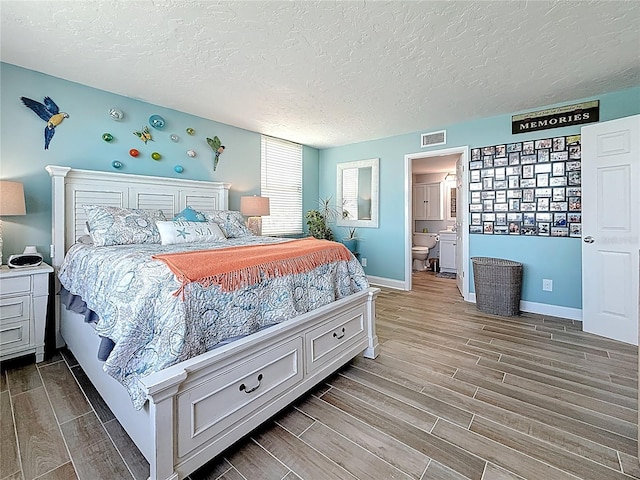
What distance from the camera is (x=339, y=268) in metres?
2.28

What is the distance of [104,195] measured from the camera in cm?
283

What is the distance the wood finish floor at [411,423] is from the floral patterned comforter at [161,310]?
55 cm

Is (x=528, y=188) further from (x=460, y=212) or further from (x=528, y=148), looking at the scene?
(x=460, y=212)

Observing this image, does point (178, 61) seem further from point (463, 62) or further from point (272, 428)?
point (272, 428)

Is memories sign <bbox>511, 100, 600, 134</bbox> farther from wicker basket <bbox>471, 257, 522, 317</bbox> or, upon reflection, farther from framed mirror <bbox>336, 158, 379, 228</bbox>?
framed mirror <bbox>336, 158, 379, 228</bbox>

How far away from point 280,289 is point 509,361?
1947 millimetres

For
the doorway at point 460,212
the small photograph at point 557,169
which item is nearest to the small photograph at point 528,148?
the small photograph at point 557,169

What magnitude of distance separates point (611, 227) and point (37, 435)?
14.9 ft

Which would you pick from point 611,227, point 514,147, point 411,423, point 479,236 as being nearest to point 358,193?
point 479,236

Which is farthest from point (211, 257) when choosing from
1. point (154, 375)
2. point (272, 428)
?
point (272, 428)

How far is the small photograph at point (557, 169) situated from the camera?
3.30 meters

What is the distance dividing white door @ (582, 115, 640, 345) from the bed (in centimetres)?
227

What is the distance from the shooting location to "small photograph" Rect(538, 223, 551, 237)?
3423 millimetres

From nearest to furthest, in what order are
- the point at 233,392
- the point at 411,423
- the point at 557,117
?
1. the point at 233,392
2. the point at 411,423
3. the point at 557,117
